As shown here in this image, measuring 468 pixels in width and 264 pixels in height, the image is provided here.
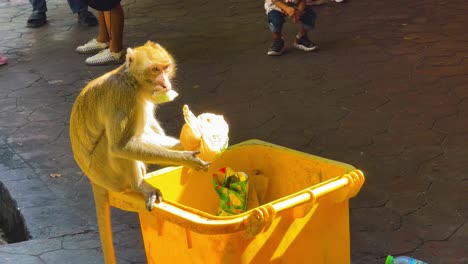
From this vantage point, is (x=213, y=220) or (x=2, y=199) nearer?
(x=213, y=220)

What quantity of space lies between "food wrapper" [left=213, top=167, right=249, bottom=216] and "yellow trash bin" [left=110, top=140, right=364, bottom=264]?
135 mm

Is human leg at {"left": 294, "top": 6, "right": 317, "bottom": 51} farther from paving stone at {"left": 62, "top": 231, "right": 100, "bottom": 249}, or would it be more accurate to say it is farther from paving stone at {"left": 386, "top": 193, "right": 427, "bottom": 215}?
paving stone at {"left": 62, "top": 231, "right": 100, "bottom": 249}

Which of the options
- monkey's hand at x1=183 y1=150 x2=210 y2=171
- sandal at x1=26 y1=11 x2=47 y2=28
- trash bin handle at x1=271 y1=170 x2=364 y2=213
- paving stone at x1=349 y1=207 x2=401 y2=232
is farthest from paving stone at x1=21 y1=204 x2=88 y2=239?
sandal at x1=26 y1=11 x2=47 y2=28

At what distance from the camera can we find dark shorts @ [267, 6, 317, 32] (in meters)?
7.02

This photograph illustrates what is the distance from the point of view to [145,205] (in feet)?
8.43

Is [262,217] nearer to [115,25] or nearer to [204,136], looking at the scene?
[204,136]

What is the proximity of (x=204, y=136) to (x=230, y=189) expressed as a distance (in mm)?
234

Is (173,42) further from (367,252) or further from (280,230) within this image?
(280,230)

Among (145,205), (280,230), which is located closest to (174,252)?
(145,205)

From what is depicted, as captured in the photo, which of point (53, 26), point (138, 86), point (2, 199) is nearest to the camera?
point (138, 86)

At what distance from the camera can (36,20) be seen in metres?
9.37

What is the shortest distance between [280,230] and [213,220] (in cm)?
26

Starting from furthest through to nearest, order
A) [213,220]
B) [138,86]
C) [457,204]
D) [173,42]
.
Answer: [173,42] < [457,204] < [138,86] < [213,220]

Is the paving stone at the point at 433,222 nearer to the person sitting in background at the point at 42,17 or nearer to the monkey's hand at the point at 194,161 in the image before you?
the monkey's hand at the point at 194,161
